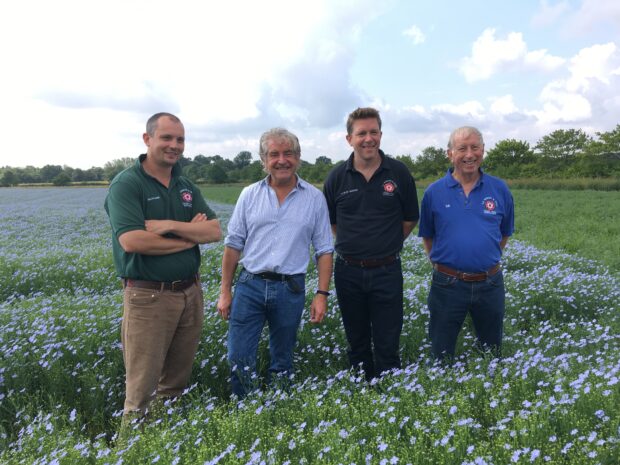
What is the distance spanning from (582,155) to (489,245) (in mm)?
76294

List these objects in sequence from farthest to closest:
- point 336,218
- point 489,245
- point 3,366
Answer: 1. point 3,366
2. point 336,218
3. point 489,245

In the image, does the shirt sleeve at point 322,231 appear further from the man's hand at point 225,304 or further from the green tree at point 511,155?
the green tree at point 511,155

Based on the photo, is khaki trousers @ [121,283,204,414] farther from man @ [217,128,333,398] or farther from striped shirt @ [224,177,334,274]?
striped shirt @ [224,177,334,274]

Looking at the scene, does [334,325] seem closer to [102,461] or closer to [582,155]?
[102,461]

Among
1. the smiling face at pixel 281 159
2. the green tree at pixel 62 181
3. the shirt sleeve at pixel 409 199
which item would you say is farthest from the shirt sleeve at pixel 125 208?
the green tree at pixel 62 181

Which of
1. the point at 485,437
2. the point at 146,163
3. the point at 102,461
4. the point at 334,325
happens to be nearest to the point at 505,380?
the point at 485,437

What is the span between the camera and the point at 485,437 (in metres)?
2.47

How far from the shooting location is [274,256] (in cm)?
344

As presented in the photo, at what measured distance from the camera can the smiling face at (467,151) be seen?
11.6 feet

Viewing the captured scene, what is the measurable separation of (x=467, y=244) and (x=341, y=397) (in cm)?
168

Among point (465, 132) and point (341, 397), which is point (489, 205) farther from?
point (341, 397)

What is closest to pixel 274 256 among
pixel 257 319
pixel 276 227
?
pixel 276 227

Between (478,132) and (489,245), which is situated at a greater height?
(478,132)

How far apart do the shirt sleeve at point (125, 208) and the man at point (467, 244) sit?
8.31ft
